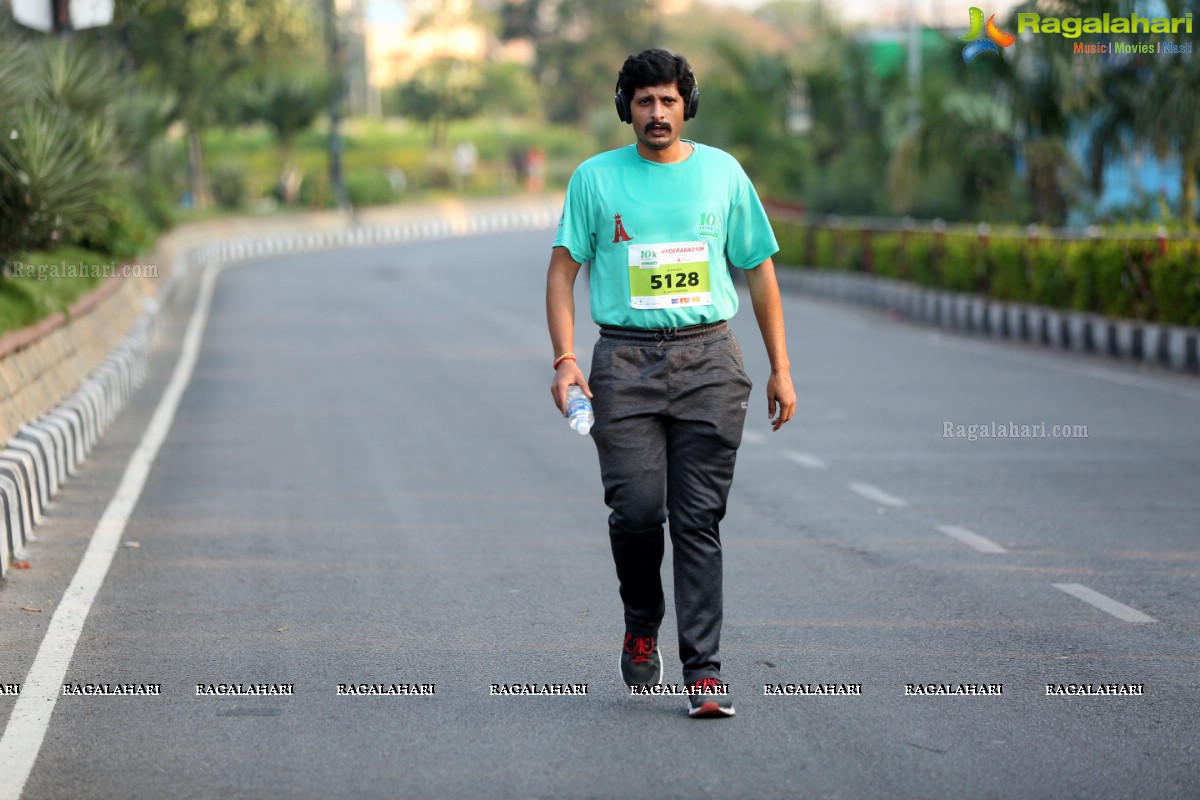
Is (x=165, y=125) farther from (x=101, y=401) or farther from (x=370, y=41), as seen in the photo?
(x=370, y=41)

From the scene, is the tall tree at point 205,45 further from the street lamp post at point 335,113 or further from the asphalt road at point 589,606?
the asphalt road at point 589,606

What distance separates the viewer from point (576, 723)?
19.8 feet

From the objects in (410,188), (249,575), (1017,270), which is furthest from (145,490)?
(410,188)

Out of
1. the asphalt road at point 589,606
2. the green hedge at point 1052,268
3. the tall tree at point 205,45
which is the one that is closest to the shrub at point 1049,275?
the green hedge at point 1052,268

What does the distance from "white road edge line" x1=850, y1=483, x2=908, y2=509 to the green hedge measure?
8.72m

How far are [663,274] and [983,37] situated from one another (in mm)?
23344

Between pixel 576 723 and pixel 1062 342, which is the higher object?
pixel 576 723

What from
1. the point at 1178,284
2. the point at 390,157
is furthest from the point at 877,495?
the point at 390,157

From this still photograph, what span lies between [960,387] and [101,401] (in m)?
7.34

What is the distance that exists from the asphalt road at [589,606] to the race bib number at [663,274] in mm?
1274

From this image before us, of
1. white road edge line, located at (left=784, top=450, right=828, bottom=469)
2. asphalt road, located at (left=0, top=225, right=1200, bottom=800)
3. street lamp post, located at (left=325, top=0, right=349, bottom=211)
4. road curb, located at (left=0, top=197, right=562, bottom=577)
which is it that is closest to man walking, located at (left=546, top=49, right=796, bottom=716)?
asphalt road, located at (left=0, top=225, right=1200, bottom=800)

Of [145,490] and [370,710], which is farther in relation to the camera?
[145,490]

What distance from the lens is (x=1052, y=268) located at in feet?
74.4

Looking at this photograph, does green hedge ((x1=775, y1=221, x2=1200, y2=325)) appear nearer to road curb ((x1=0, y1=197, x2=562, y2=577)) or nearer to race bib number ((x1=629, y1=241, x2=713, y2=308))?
road curb ((x1=0, y1=197, x2=562, y2=577))
